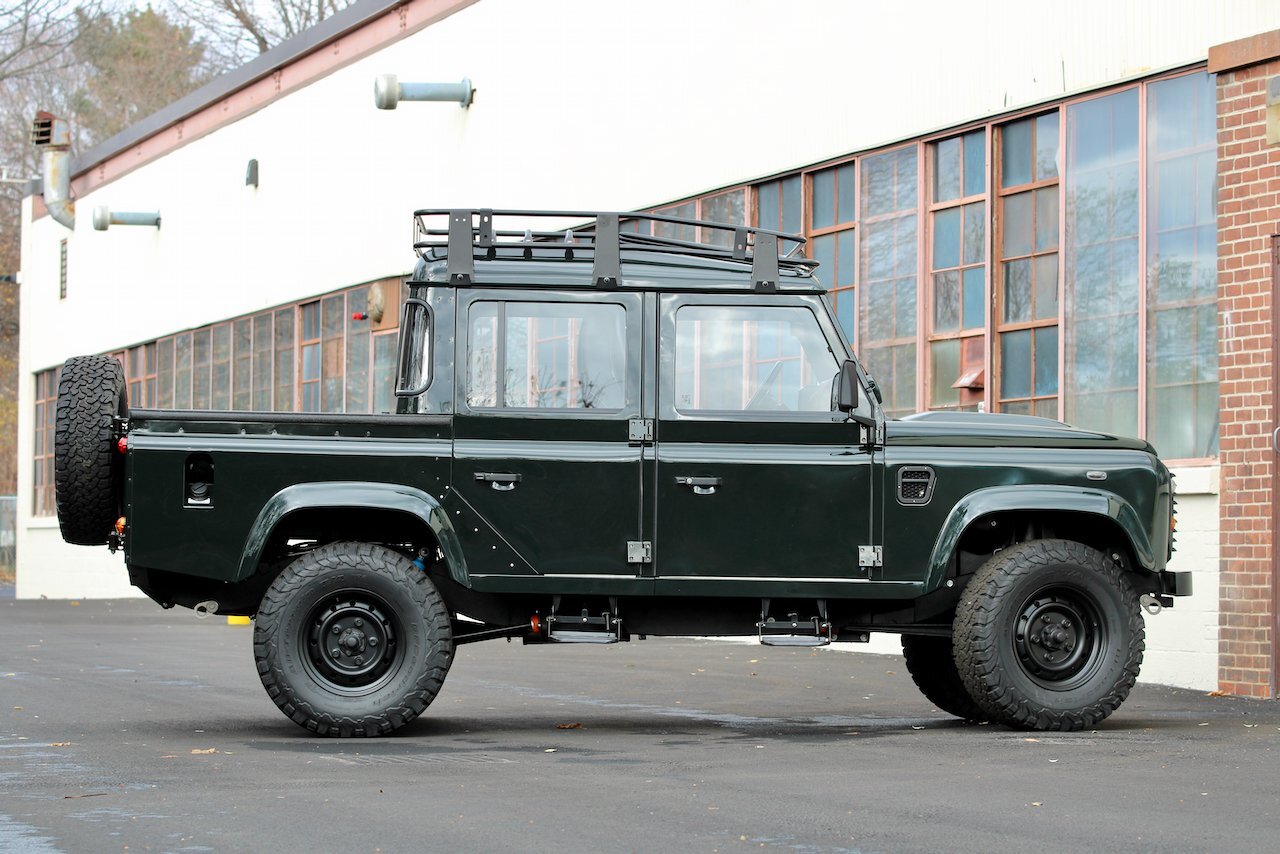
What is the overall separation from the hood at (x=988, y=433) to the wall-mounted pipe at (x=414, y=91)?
14.4m

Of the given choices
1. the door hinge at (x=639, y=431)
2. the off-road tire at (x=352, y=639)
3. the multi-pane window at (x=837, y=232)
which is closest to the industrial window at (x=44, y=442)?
the multi-pane window at (x=837, y=232)

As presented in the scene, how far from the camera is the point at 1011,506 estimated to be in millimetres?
10195

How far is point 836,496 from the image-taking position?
10.2m

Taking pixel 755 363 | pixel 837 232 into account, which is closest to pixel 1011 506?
pixel 755 363

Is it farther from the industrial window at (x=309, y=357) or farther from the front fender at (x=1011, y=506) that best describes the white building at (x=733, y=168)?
the front fender at (x=1011, y=506)

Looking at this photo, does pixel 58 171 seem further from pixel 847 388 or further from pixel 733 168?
pixel 847 388

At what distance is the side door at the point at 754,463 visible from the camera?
10.2 m

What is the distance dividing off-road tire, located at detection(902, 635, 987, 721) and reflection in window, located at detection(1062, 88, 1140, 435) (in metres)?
3.39

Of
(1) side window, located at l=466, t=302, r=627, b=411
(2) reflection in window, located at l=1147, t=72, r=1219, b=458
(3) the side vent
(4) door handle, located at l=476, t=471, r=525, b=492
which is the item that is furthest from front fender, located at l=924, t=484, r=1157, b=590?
(2) reflection in window, located at l=1147, t=72, r=1219, b=458

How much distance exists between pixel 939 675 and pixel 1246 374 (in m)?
3.31

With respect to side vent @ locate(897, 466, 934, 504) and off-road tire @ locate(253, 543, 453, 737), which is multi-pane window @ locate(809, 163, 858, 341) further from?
off-road tire @ locate(253, 543, 453, 737)

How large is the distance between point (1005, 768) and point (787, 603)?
200cm

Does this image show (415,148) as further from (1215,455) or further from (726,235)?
(1215,455)

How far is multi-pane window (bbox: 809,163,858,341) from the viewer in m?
17.5
